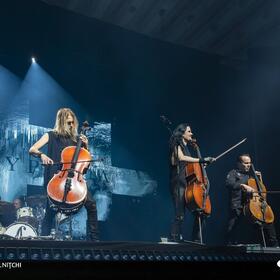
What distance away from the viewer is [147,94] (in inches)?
388

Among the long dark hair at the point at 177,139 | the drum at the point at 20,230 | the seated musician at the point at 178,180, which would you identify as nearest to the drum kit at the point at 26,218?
the drum at the point at 20,230

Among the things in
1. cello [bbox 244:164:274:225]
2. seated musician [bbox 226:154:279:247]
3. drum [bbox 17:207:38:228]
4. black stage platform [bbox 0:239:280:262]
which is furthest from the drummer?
black stage platform [bbox 0:239:280:262]

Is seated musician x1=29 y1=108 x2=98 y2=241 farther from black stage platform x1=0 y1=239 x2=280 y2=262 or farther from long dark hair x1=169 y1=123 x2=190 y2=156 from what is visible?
black stage platform x1=0 y1=239 x2=280 y2=262

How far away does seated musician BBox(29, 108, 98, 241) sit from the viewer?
221 inches

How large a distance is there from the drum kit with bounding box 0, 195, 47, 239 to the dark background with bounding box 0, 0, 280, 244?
1560 millimetres

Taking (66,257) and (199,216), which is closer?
(66,257)

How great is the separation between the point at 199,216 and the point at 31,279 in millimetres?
3912

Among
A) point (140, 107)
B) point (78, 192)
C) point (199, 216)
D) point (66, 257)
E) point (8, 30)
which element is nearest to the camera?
point (66, 257)

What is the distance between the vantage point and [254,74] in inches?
391

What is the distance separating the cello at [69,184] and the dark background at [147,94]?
3.07m

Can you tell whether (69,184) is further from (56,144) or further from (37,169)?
(37,169)

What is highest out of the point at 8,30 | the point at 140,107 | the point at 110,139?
the point at 8,30

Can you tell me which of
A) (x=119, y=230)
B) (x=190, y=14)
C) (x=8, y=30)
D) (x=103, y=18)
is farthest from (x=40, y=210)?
(x=190, y=14)

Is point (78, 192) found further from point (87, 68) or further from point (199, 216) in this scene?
point (87, 68)
